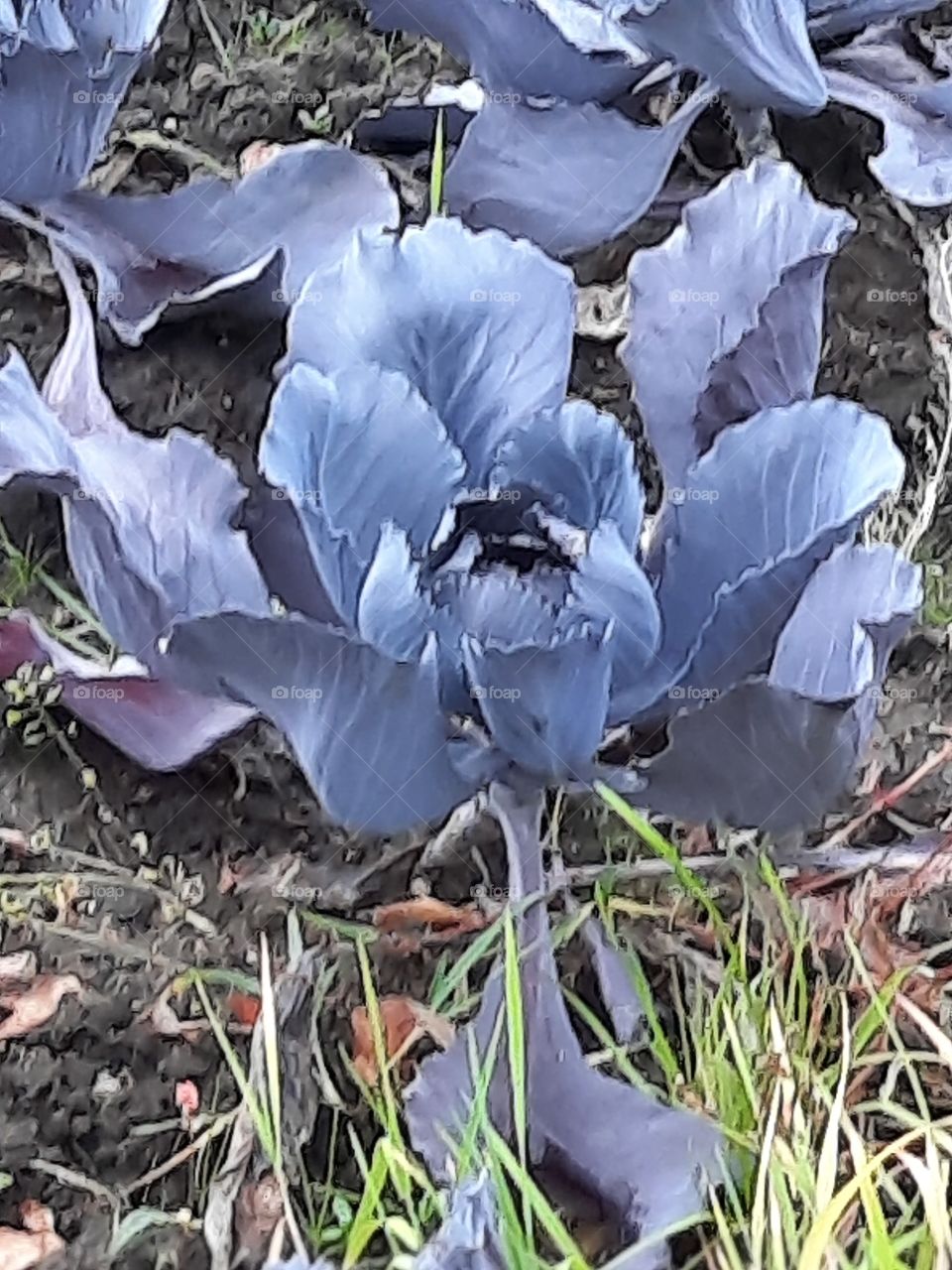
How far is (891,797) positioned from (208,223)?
29 cm

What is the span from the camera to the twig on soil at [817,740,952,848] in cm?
56

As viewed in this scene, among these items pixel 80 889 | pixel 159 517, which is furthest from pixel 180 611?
pixel 80 889

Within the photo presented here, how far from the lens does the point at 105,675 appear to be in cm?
52

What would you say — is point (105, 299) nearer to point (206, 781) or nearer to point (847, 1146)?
point (206, 781)

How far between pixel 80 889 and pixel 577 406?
24 cm

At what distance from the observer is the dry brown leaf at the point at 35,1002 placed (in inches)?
20.1

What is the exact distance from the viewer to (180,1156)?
0.49 metres

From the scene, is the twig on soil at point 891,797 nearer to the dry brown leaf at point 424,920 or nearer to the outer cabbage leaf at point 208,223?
the dry brown leaf at point 424,920
